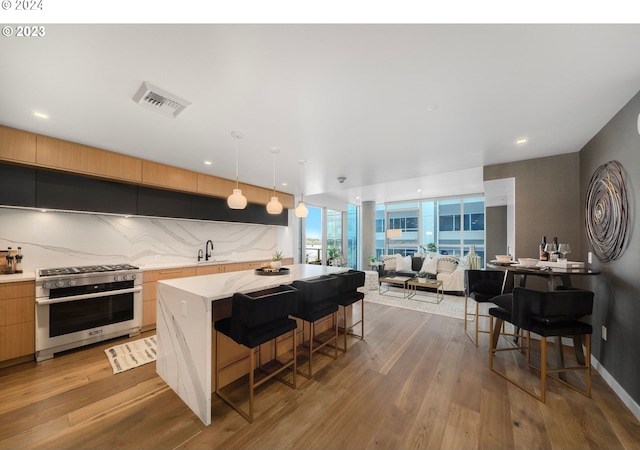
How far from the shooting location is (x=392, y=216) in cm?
902

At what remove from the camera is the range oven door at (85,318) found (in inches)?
99.9

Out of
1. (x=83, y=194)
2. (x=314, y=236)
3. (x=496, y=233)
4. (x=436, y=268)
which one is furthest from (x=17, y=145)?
(x=496, y=233)

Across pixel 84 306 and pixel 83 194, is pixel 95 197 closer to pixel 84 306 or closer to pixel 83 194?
pixel 83 194

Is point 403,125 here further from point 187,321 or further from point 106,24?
point 187,321

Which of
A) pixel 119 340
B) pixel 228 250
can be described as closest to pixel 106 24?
pixel 119 340

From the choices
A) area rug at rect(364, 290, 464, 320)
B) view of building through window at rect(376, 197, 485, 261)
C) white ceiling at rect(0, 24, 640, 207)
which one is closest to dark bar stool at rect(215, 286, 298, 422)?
white ceiling at rect(0, 24, 640, 207)

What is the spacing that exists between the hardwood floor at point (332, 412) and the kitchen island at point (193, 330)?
5.5 inches

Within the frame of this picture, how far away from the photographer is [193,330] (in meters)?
1.83

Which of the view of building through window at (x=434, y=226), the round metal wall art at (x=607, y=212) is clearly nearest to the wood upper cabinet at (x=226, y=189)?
the round metal wall art at (x=607, y=212)

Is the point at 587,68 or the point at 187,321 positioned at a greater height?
the point at 587,68

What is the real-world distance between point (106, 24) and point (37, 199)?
2698mm

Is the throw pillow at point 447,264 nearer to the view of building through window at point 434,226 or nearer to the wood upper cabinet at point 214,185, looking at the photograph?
the view of building through window at point 434,226

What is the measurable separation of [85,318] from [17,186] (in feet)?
5.36

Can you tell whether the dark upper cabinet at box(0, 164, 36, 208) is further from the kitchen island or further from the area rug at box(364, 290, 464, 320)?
the area rug at box(364, 290, 464, 320)
